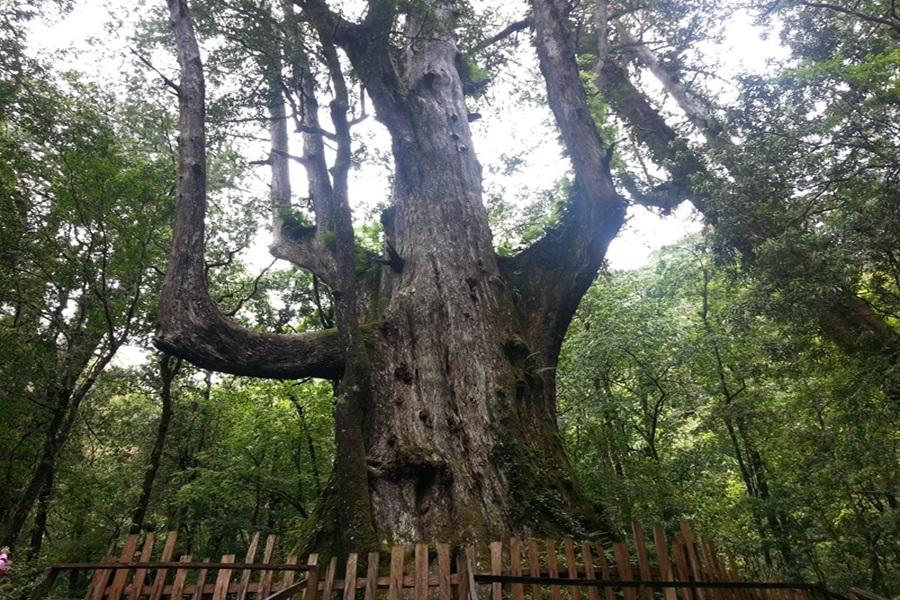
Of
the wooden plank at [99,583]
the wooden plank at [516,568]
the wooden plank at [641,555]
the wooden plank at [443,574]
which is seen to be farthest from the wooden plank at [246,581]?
the wooden plank at [641,555]

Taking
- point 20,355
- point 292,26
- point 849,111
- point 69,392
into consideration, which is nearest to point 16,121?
point 20,355

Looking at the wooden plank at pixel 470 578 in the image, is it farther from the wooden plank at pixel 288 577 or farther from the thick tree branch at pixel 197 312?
the thick tree branch at pixel 197 312

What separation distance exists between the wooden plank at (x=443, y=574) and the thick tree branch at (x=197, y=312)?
265cm

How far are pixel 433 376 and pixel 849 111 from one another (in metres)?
5.59

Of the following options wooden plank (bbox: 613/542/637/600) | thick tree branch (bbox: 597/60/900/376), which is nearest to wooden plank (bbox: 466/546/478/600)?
wooden plank (bbox: 613/542/637/600)

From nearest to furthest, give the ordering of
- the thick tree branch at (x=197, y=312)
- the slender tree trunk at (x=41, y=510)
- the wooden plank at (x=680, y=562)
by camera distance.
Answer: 1. the wooden plank at (x=680, y=562)
2. the thick tree branch at (x=197, y=312)
3. the slender tree trunk at (x=41, y=510)

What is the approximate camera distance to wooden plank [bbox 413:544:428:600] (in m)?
A: 2.91

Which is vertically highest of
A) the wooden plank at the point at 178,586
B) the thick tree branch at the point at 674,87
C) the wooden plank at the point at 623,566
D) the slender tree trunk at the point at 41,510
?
the thick tree branch at the point at 674,87

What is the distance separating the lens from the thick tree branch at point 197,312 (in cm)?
436

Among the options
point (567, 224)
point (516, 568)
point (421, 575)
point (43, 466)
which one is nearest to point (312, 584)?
point (421, 575)

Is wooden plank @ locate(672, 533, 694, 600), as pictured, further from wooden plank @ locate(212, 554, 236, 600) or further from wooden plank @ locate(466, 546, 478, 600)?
wooden plank @ locate(212, 554, 236, 600)

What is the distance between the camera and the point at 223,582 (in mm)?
3432

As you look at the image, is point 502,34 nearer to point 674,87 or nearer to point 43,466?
point 674,87

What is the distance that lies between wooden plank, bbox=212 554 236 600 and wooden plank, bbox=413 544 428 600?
134 centimetres
